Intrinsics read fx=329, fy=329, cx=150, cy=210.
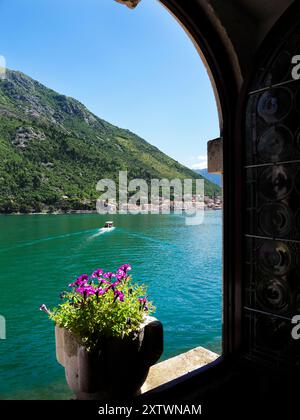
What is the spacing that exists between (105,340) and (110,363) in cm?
12

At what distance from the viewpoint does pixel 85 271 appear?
2594cm

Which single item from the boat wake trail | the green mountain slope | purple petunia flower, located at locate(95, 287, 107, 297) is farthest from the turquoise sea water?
purple petunia flower, located at locate(95, 287, 107, 297)

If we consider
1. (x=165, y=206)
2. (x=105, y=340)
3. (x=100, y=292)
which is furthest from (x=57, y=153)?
(x=105, y=340)

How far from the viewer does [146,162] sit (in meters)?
58.1

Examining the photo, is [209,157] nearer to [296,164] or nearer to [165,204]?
[296,164]

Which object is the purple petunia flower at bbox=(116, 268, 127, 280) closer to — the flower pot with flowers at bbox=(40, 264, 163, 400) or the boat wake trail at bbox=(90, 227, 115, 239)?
the flower pot with flowers at bbox=(40, 264, 163, 400)

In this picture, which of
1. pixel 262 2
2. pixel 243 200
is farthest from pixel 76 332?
pixel 262 2

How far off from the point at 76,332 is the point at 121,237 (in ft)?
119

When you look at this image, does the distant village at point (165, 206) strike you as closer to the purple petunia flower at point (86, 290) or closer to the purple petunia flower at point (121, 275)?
the purple petunia flower at point (121, 275)

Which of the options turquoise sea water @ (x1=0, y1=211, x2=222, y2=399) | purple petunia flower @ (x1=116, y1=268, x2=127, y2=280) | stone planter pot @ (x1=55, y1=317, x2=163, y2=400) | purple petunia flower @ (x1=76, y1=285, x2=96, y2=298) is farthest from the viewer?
turquoise sea water @ (x1=0, y1=211, x2=222, y2=399)

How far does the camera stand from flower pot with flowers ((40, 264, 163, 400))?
1739mm

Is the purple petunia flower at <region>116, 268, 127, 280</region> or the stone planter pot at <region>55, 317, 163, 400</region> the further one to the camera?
the purple petunia flower at <region>116, 268, 127, 280</region>

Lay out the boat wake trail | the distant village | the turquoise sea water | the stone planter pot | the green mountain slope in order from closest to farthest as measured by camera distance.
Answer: the stone planter pot → the turquoise sea water → the boat wake trail → the green mountain slope → the distant village

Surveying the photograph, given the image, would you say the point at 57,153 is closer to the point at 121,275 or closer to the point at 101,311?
the point at 121,275
